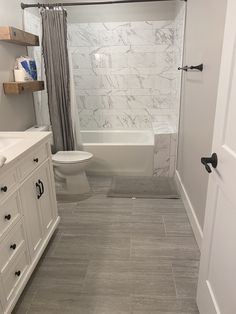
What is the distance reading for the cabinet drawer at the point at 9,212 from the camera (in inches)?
50.1

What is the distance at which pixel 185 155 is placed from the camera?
101 inches

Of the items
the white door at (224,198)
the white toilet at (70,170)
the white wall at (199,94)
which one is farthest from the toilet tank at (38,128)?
the white door at (224,198)

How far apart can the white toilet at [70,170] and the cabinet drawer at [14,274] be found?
1.20m

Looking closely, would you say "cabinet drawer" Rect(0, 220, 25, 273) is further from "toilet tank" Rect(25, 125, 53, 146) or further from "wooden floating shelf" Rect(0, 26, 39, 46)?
"wooden floating shelf" Rect(0, 26, 39, 46)

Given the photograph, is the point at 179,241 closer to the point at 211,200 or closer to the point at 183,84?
the point at 211,200

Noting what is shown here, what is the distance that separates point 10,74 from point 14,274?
1.77 metres

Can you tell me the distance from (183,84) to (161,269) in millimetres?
1830

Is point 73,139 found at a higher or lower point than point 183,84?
lower

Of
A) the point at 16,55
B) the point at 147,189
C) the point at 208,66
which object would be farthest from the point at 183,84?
the point at 16,55

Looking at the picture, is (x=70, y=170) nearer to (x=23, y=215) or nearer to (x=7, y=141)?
(x=7, y=141)

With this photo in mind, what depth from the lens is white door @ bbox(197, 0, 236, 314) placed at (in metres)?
0.95

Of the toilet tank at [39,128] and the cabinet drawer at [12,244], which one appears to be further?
the toilet tank at [39,128]

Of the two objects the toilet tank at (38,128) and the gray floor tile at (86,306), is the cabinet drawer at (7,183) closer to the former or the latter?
the gray floor tile at (86,306)

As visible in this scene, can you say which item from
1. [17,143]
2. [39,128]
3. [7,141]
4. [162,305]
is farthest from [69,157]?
[162,305]
